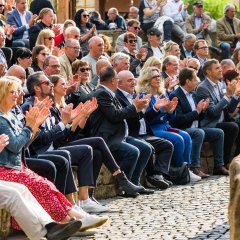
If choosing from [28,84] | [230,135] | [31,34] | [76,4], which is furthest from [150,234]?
[76,4]

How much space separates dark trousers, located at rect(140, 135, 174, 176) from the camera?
1576cm

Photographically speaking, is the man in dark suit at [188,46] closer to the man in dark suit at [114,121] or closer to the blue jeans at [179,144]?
the blue jeans at [179,144]

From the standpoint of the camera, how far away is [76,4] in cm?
3359

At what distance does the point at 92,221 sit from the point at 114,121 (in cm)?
312

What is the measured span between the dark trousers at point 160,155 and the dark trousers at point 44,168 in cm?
345

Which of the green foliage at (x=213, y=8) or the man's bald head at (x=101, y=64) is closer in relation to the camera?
the man's bald head at (x=101, y=64)

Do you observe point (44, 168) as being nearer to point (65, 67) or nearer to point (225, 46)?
point (65, 67)

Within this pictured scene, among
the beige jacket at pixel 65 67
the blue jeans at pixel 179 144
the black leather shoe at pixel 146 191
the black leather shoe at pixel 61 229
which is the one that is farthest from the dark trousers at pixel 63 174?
the beige jacket at pixel 65 67

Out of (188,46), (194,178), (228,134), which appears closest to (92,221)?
(194,178)

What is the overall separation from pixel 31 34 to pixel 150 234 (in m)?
8.74

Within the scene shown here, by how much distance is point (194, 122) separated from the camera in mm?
17172

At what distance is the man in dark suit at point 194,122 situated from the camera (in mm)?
16859

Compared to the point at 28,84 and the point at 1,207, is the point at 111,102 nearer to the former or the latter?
the point at 28,84

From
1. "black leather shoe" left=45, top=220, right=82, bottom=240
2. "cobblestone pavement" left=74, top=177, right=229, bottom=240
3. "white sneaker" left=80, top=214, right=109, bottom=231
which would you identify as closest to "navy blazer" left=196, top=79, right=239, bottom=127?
"cobblestone pavement" left=74, top=177, right=229, bottom=240
